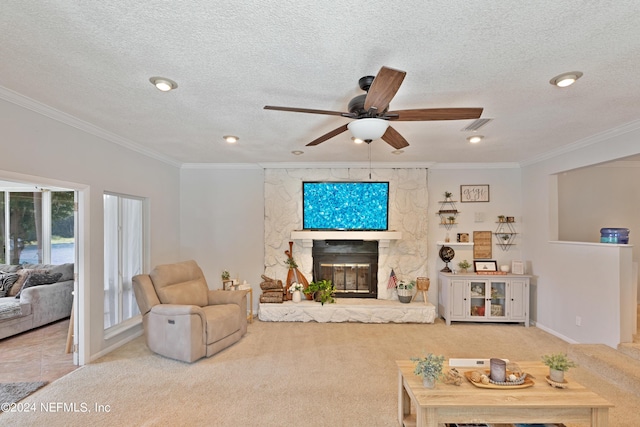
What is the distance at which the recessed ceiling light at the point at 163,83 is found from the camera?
232 cm

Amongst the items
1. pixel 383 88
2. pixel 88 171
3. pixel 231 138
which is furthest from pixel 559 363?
pixel 88 171

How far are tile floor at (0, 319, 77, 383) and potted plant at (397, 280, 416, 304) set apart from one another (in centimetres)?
426

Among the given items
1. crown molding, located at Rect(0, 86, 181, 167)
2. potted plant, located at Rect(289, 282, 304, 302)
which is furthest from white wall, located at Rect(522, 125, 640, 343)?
crown molding, located at Rect(0, 86, 181, 167)

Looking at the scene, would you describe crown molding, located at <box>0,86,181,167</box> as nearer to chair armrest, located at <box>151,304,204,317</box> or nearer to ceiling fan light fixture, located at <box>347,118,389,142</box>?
chair armrest, located at <box>151,304,204,317</box>

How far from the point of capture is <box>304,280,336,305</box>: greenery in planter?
517 centimetres

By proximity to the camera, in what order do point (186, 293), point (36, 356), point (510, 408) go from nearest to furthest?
point (510, 408) < point (36, 356) < point (186, 293)

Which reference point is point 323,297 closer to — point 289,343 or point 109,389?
point 289,343

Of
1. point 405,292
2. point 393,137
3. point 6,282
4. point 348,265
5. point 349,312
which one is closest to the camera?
point 393,137

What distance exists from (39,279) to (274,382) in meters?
4.11

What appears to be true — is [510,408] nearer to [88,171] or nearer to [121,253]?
[88,171]

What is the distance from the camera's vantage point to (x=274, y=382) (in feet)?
10.1

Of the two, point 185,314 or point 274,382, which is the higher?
point 185,314

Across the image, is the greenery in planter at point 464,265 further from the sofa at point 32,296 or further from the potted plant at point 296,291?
the sofa at point 32,296

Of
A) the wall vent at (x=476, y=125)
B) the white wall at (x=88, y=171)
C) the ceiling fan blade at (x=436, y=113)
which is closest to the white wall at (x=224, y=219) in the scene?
the white wall at (x=88, y=171)
